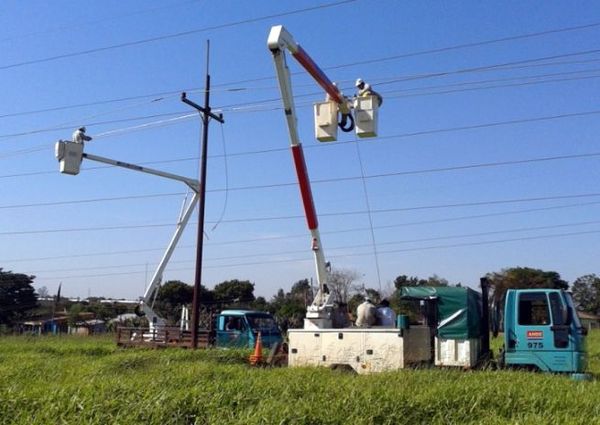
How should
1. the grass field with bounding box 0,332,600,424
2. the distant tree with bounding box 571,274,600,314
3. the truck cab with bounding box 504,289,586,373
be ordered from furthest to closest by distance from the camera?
the distant tree with bounding box 571,274,600,314 < the truck cab with bounding box 504,289,586,373 < the grass field with bounding box 0,332,600,424

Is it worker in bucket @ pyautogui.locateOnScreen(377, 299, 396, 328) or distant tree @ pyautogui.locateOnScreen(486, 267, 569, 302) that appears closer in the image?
worker in bucket @ pyautogui.locateOnScreen(377, 299, 396, 328)

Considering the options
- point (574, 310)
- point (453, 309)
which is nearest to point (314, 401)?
point (453, 309)

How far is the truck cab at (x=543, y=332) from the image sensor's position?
11688mm

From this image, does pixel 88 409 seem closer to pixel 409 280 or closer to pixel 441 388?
pixel 441 388

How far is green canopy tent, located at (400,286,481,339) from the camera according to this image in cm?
1266

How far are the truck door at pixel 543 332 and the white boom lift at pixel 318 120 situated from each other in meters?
4.30

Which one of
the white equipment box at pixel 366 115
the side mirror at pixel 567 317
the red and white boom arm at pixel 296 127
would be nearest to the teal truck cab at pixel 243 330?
the red and white boom arm at pixel 296 127

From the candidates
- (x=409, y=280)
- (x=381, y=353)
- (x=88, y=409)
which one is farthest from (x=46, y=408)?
(x=409, y=280)

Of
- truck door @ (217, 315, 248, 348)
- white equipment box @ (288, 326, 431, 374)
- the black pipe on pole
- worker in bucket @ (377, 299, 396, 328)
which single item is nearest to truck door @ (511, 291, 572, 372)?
the black pipe on pole

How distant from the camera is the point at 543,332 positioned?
11828 mm

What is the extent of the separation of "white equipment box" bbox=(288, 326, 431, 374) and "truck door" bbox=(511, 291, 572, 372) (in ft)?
6.14

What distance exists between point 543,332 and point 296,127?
23.0 ft

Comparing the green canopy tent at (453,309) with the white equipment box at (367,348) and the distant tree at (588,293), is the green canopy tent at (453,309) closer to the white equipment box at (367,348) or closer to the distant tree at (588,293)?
the white equipment box at (367,348)

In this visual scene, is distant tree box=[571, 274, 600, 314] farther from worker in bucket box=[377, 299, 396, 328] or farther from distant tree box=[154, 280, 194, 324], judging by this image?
worker in bucket box=[377, 299, 396, 328]
